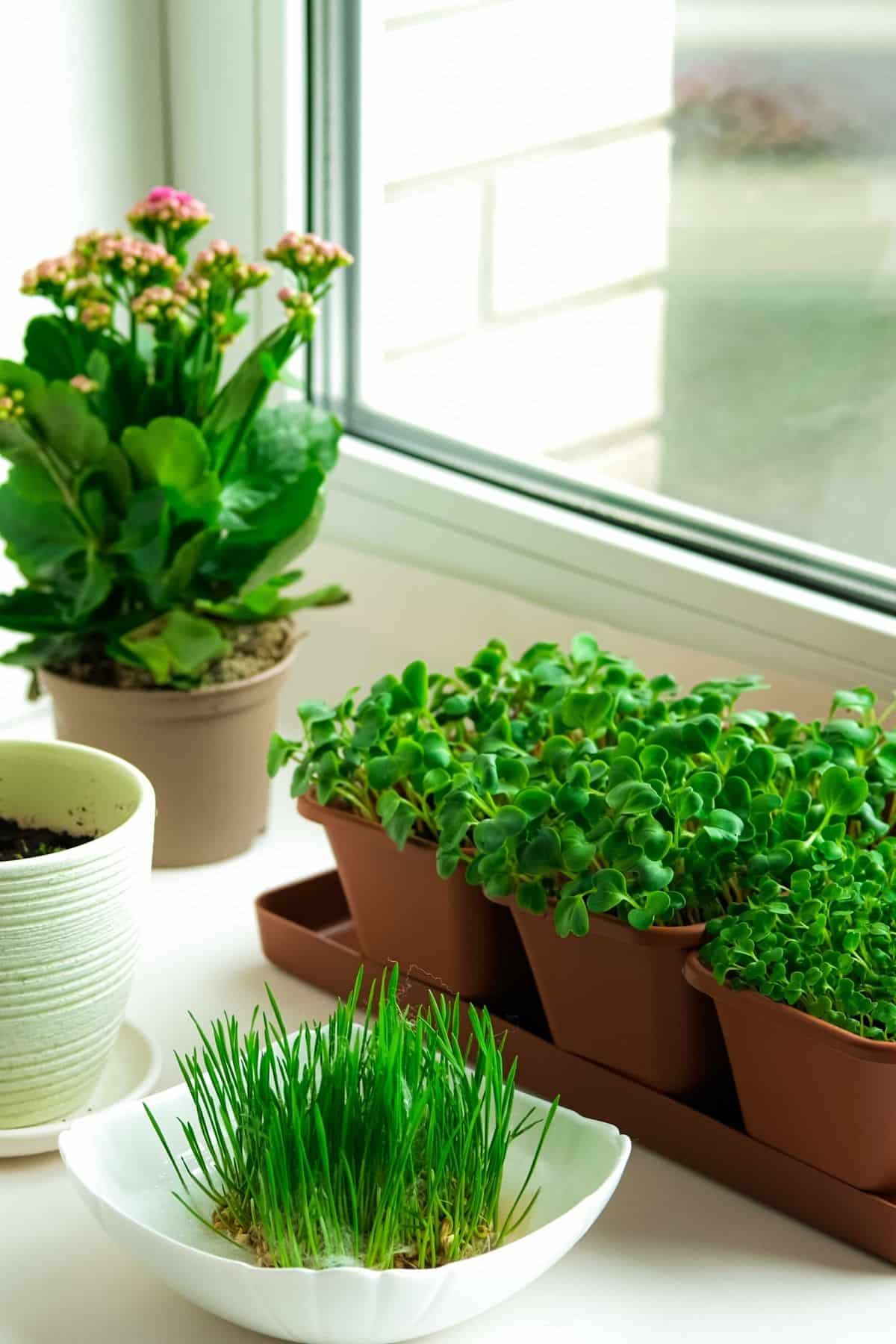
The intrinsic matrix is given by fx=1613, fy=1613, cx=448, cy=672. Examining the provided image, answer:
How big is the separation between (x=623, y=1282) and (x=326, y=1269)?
140 millimetres

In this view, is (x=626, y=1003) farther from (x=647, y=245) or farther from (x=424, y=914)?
(x=647, y=245)

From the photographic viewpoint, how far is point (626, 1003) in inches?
26.6

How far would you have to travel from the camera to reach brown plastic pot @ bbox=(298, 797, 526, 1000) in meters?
0.74

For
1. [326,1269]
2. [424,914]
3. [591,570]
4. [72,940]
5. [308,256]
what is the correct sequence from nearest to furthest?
[326,1269], [72,940], [424,914], [308,256], [591,570]

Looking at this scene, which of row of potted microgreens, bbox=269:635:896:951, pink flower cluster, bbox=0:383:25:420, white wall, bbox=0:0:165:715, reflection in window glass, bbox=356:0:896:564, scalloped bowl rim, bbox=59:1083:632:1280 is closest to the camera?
scalloped bowl rim, bbox=59:1083:632:1280

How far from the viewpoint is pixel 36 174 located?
109 centimetres

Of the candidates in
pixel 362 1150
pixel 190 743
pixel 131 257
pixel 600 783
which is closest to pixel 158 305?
pixel 131 257

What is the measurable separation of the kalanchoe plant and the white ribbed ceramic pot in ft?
0.61

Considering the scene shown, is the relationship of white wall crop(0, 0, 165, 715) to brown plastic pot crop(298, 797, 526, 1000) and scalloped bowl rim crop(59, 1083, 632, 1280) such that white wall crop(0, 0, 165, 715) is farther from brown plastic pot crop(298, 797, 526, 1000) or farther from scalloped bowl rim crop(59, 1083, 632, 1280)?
scalloped bowl rim crop(59, 1083, 632, 1280)

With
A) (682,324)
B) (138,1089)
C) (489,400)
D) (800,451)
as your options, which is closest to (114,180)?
(489,400)

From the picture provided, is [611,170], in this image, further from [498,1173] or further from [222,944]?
[498,1173]

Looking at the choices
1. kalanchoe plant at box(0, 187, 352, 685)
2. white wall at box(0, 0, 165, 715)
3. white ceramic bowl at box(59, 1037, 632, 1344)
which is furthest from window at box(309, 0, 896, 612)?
white ceramic bowl at box(59, 1037, 632, 1344)

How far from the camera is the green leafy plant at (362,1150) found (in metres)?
0.56

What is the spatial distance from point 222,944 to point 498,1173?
315 mm
